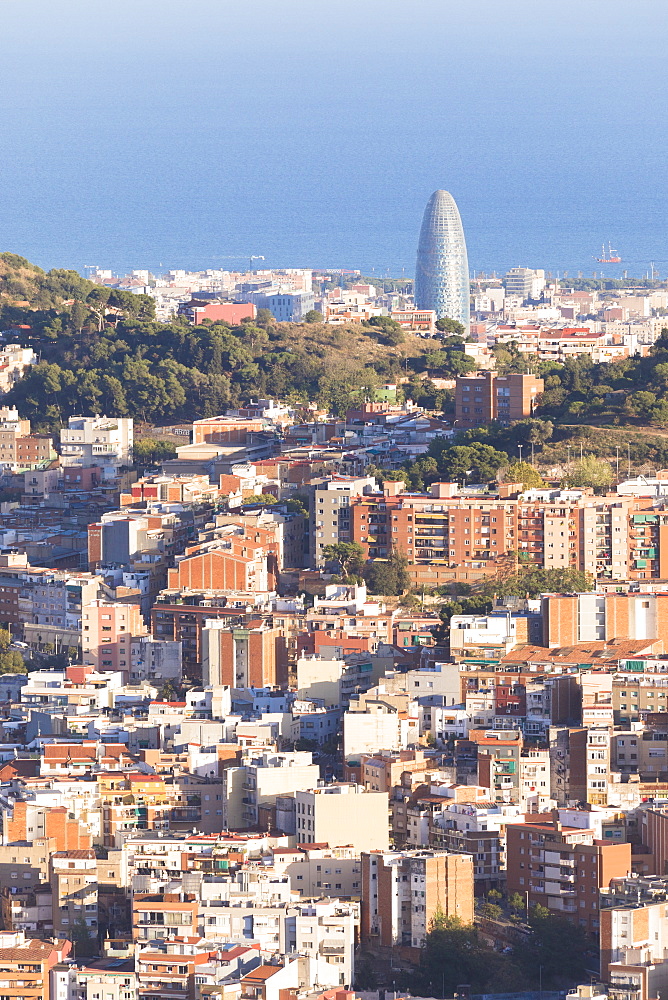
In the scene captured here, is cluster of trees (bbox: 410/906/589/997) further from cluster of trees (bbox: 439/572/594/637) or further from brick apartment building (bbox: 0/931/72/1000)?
cluster of trees (bbox: 439/572/594/637)

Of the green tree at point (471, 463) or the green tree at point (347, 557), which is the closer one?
the green tree at point (347, 557)

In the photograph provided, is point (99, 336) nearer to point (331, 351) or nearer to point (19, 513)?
point (331, 351)

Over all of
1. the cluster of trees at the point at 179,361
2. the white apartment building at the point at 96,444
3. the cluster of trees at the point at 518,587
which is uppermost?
the cluster of trees at the point at 179,361

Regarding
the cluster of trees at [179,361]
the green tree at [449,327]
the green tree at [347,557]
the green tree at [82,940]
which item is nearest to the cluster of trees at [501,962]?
the green tree at [82,940]

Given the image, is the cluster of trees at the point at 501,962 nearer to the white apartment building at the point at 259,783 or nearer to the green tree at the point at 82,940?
the green tree at the point at 82,940

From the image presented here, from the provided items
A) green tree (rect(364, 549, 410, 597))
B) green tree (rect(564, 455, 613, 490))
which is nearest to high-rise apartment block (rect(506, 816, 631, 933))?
green tree (rect(364, 549, 410, 597))
